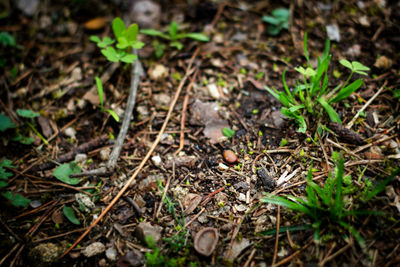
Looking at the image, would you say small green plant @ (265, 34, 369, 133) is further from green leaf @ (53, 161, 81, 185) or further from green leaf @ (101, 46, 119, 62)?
green leaf @ (53, 161, 81, 185)

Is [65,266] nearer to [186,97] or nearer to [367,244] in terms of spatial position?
[186,97]

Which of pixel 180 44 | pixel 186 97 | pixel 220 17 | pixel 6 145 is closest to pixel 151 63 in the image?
pixel 180 44

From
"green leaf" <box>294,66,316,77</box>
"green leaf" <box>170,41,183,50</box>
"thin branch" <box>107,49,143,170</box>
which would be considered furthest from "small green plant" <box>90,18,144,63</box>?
"green leaf" <box>294,66,316,77</box>

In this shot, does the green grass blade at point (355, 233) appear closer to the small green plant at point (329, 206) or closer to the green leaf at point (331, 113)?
the small green plant at point (329, 206)

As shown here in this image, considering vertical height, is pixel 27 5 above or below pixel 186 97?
above

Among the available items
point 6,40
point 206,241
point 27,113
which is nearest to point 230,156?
point 206,241

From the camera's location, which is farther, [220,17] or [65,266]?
[220,17]

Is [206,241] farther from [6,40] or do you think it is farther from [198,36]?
[6,40]

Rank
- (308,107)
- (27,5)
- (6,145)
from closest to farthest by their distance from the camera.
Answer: (308,107)
(6,145)
(27,5)
